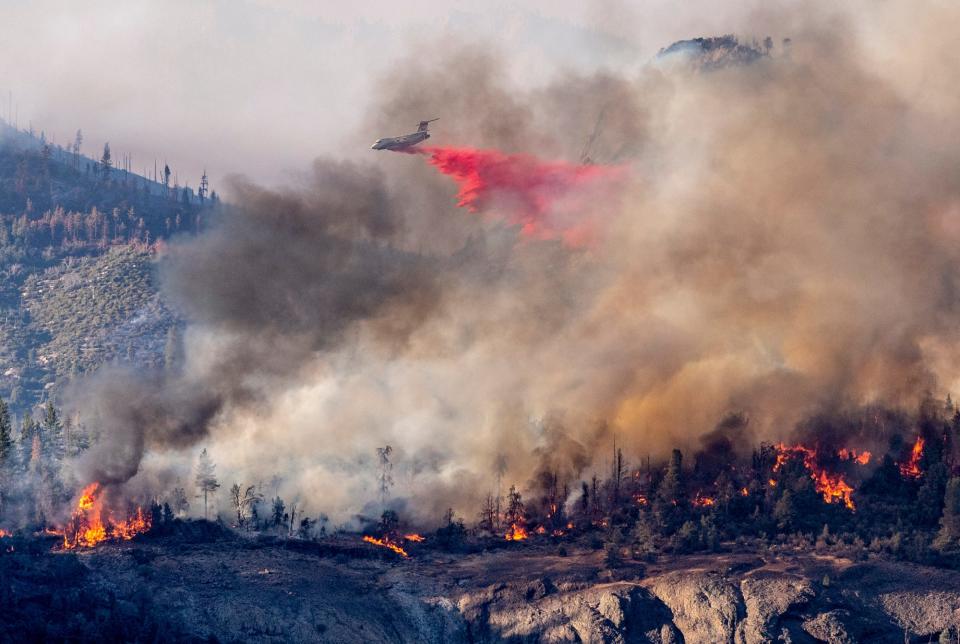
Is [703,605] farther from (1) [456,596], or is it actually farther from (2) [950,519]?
(2) [950,519]

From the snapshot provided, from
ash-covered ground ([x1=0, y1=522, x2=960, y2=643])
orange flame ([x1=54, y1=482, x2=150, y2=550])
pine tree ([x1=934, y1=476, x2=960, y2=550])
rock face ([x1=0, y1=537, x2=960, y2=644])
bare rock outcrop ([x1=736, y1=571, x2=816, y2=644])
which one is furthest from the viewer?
orange flame ([x1=54, y1=482, x2=150, y2=550])

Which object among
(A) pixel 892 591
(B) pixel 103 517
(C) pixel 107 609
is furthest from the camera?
(B) pixel 103 517

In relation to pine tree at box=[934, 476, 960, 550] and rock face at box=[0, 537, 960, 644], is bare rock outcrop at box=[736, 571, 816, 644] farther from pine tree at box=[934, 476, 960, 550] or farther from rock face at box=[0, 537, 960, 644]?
pine tree at box=[934, 476, 960, 550]

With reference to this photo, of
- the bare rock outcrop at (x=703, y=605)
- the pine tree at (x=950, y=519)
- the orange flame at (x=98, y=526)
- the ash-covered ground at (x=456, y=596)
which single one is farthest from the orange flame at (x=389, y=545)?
the pine tree at (x=950, y=519)

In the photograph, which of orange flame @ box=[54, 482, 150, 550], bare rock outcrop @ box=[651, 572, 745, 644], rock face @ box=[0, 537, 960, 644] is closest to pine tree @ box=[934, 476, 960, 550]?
rock face @ box=[0, 537, 960, 644]

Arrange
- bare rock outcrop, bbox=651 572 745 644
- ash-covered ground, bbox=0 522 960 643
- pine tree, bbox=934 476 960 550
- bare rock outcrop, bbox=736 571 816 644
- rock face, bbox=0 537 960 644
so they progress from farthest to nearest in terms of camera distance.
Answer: pine tree, bbox=934 476 960 550 < bare rock outcrop, bbox=651 572 745 644 < bare rock outcrop, bbox=736 571 816 644 < rock face, bbox=0 537 960 644 < ash-covered ground, bbox=0 522 960 643

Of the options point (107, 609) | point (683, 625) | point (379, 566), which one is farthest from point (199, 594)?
point (683, 625)

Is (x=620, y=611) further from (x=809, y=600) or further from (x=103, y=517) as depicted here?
(x=103, y=517)

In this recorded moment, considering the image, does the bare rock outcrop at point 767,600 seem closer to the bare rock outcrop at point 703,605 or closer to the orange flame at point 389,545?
the bare rock outcrop at point 703,605
